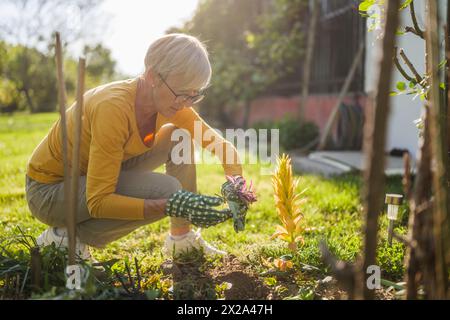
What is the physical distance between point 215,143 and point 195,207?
0.76 metres

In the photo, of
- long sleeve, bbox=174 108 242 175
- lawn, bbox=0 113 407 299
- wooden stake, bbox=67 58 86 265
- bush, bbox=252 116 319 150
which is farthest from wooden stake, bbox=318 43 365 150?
wooden stake, bbox=67 58 86 265

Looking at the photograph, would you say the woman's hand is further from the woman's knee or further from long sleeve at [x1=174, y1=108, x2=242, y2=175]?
long sleeve at [x1=174, y1=108, x2=242, y2=175]

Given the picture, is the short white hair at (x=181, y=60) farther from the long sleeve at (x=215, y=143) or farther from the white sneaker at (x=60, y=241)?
the white sneaker at (x=60, y=241)

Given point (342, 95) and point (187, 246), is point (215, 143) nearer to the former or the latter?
point (187, 246)

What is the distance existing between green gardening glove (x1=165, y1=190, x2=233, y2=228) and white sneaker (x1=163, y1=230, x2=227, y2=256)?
61 centimetres

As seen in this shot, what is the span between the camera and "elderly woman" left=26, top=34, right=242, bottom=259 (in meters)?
2.08

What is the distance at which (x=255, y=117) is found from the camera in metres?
12.0

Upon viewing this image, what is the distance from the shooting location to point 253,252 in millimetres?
2572

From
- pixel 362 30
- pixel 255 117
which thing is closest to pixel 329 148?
pixel 362 30

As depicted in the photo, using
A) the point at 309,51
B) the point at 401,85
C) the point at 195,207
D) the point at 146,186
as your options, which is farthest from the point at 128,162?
the point at 309,51

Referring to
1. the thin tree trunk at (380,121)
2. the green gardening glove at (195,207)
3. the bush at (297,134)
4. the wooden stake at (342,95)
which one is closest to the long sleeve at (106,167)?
the green gardening glove at (195,207)

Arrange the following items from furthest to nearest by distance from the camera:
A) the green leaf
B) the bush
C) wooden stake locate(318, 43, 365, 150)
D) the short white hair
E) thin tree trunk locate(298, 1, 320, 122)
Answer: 1. thin tree trunk locate(298, 1, 320, 122)
2. the bush
3. wooden stake locate(318, 43, 365, 150)
4. the short white hair
5. the green leaf
